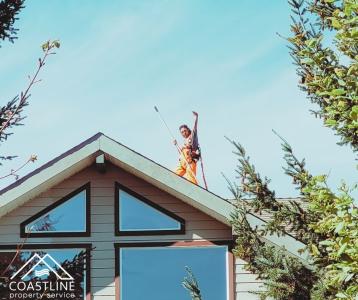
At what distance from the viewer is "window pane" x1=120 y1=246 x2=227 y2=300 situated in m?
11.8

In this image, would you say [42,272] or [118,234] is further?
[118,234]

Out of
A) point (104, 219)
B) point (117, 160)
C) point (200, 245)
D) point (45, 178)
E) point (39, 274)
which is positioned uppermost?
point (117, 160)

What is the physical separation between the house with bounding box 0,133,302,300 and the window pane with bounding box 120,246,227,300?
1 cm

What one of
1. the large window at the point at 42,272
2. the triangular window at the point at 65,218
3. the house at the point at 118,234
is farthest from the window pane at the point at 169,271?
the triangular window at the point at 65,218

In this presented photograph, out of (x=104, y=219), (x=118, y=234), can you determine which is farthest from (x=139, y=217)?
(x=104, y=219)

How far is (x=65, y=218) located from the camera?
12.2 m

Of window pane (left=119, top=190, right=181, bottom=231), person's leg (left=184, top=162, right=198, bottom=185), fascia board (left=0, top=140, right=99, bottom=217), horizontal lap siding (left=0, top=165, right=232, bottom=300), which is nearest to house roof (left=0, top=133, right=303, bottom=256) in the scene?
fascia board (left=0, top=140, right=99, bottom=217)

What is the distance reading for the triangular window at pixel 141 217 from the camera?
12.1 meters

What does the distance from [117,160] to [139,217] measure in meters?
1.02

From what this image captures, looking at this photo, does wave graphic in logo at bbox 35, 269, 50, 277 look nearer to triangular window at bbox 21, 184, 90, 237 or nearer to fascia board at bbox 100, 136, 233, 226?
triangular window at bbox 21, 184, 90, 237

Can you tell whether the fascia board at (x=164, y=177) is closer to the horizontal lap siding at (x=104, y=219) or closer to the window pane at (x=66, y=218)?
the horizontal lap siding at (x=104, y=219)

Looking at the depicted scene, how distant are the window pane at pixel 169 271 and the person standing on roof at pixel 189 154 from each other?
1687 mm

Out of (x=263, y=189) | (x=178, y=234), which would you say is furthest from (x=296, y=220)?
(x=178, y=234)

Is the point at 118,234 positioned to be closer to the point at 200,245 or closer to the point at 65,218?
the point at 65,218
